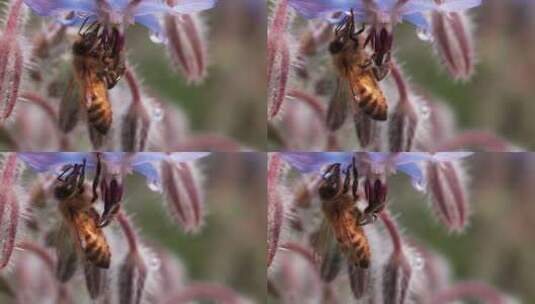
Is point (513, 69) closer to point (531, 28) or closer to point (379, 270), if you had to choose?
point (531, 28)

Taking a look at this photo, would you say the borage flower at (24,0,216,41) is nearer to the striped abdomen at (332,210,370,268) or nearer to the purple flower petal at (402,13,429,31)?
the purple flower petal at (402,13,429,31)

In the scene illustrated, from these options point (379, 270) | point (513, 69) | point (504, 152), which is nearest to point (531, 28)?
point (513, 69)

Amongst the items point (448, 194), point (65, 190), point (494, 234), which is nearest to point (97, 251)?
point (65, 190)

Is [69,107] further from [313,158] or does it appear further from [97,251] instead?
[313,158]

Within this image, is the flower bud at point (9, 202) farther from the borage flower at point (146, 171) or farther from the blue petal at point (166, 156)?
the blue petal at point (166, 156)

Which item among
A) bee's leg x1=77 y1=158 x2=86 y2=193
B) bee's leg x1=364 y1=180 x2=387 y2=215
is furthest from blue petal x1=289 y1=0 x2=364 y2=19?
bee's leg x1=77 y1=158 x2=86 y2=193

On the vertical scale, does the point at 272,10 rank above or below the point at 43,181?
above
